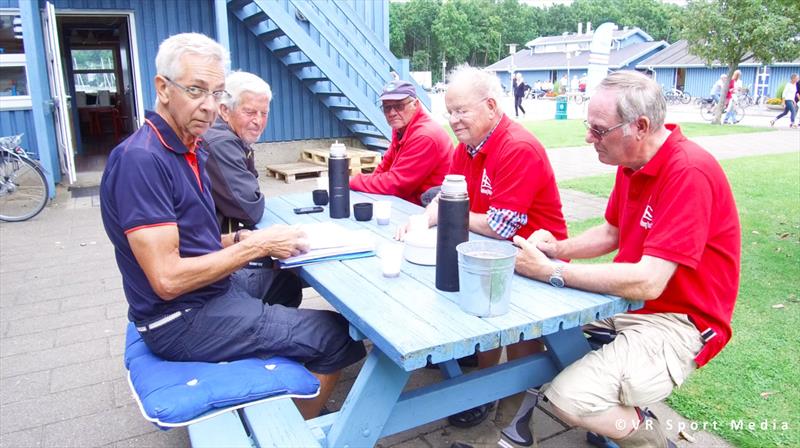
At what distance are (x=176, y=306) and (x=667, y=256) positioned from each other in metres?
1.66

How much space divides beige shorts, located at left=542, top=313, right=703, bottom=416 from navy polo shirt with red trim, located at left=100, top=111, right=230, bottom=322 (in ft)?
4.33

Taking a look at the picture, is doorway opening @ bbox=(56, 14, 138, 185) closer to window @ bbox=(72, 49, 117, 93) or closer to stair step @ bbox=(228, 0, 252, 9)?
window @ bbox=(72, 49, 117, 93)

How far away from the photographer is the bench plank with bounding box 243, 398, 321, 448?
167 cm

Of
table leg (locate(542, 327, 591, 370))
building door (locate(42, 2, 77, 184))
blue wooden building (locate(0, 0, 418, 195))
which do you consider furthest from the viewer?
blue wooden building (locate(0, 0, 418, 195))

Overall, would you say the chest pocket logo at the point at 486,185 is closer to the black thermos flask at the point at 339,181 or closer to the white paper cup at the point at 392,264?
the black thermos flask at the point at 339,181

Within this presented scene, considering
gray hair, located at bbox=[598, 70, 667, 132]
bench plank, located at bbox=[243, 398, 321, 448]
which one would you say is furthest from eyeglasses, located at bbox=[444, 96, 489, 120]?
bench plank, located at bbox=[243, 398, 321, 448]

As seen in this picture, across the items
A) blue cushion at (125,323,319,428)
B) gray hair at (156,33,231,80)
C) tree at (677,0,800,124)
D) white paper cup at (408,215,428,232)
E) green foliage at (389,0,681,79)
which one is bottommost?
blue cushion at (125,323,319,428)

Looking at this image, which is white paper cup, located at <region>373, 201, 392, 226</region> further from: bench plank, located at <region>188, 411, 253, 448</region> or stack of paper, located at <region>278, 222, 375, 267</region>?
bench plank, located at <region>188, 411, 253, 448</region>

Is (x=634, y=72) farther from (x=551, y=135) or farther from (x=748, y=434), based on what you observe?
(x=551, y=135)

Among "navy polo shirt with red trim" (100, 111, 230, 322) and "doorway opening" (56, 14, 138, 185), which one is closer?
"navy polo shirt with red trim" (100, 111, 230, 322)

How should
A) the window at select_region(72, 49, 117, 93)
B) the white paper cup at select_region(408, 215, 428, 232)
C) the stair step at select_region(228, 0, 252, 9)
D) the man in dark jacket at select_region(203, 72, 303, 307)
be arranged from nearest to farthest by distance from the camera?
the white paper cup at select_region(408, 215, 428, 232) < the man in dark jacket at select_region(203, 72, 303, 307) < the stair step at select_region(228, 0, 252, 9) < the window at select_region(72, 49, 117, 93)

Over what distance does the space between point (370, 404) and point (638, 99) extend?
1.34 metres

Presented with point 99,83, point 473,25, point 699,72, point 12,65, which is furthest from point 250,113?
point 473,25

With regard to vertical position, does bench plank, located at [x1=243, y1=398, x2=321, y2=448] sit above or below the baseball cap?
below
